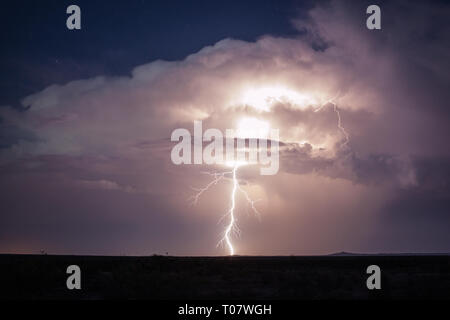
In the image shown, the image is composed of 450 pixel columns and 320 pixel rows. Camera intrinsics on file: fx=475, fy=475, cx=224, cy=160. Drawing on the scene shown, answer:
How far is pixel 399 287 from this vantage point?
2084 cm

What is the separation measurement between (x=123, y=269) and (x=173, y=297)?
27.3 feet

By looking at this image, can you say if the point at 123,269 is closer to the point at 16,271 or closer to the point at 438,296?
the point at 16,271

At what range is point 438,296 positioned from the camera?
17.2m
